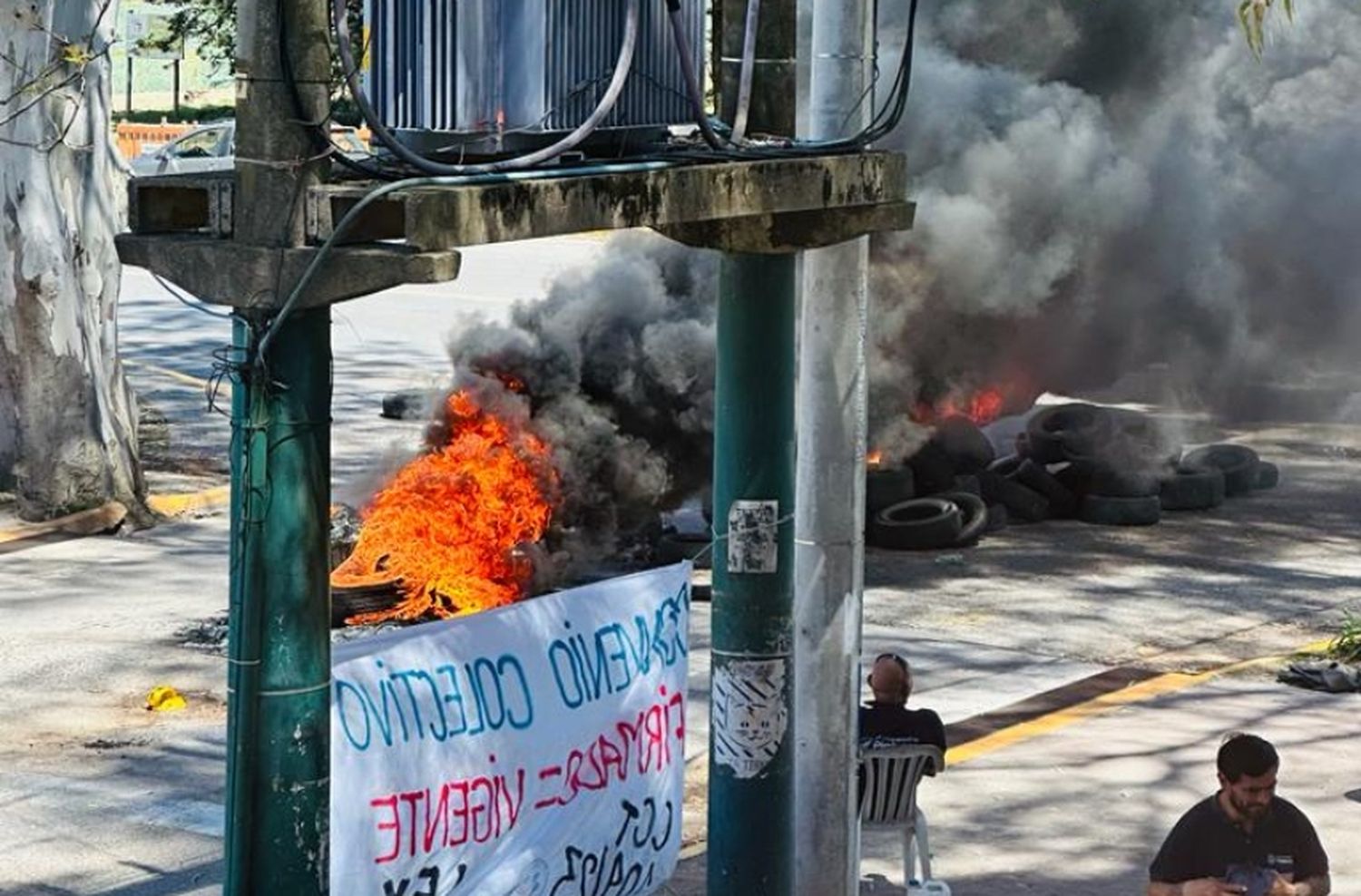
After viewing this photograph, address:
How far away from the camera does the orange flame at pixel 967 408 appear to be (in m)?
18.2

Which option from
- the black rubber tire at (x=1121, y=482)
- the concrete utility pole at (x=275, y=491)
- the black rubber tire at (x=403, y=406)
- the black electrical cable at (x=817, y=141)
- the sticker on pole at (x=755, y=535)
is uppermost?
the black electrical cable at (x=817, y=141)

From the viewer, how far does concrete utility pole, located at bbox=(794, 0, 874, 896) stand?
A: 8.35m

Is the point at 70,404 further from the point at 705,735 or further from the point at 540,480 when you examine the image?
the point at 705,735

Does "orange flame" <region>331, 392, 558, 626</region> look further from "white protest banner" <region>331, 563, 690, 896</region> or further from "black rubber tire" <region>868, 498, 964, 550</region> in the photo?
"white protest banner" <region>331, 563, 690, 896</region>

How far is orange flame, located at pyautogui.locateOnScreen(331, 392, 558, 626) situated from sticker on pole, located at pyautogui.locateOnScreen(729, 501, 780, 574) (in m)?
5.68

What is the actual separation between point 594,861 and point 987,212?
10.9m

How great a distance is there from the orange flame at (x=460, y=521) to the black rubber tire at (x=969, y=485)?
389 centimetres

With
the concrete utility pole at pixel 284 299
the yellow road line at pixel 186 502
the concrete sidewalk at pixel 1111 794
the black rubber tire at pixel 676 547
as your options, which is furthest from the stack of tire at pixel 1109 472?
the concrete utility pole at pixel 284 299

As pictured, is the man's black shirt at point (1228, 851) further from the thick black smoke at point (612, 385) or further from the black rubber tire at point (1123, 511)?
the black rubber tire at point (1123, 511)

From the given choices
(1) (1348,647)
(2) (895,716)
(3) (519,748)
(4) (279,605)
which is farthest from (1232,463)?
(4) (279,605)

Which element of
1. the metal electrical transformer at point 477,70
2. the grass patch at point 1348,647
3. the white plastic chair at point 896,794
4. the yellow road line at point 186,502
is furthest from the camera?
the yellow road line at point 186,502

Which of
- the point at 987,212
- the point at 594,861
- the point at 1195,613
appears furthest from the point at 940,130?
the point at 594,861

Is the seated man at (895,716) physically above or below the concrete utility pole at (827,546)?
below

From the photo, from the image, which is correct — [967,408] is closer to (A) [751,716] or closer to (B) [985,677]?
(B) [985,677]
